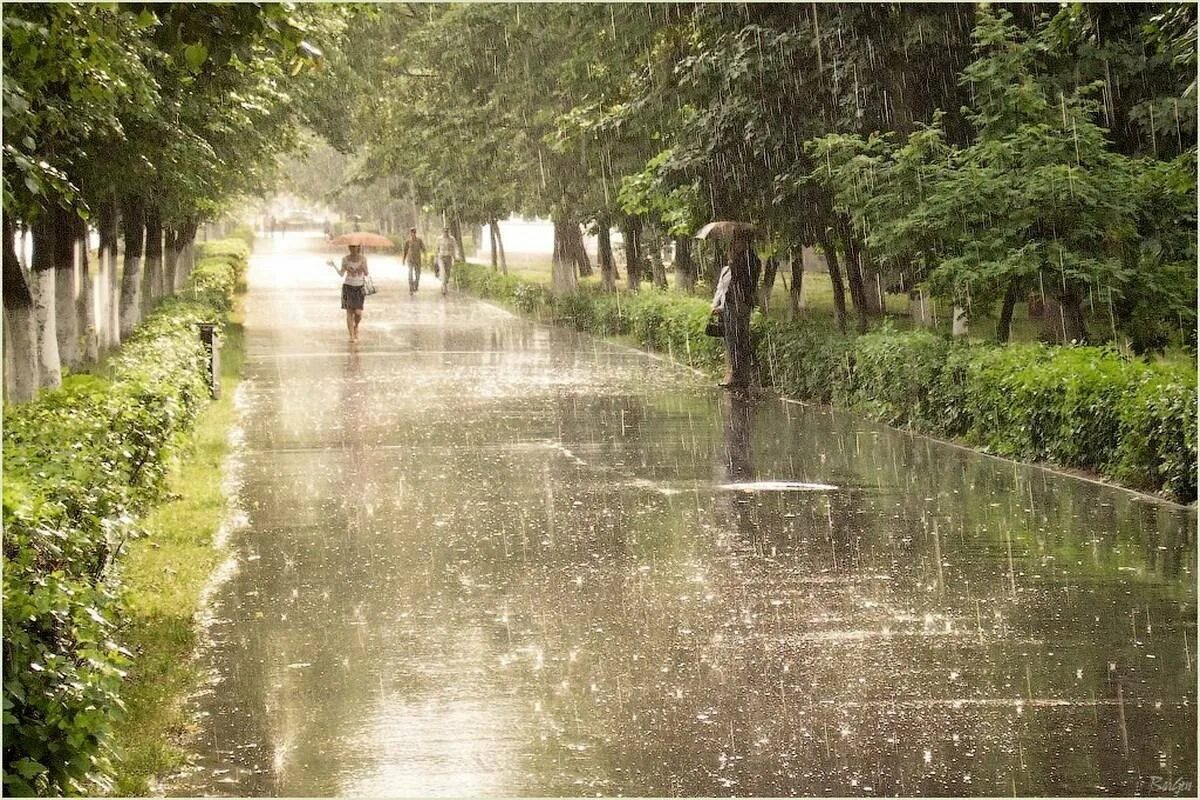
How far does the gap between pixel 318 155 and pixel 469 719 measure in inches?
3949

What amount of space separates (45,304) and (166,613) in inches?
406

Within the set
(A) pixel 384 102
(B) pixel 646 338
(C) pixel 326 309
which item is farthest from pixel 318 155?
(B) pixel 646 338

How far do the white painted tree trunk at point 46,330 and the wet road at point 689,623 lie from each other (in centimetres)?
295

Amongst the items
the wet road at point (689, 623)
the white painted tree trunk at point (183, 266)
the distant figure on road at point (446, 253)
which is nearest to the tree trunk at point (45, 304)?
the wet road at point (689, 623)

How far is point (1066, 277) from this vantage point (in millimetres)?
15859

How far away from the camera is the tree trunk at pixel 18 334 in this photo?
16031 millimetres

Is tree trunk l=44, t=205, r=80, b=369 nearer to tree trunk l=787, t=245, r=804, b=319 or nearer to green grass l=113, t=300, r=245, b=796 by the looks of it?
green grass l=113, t=300, r=245, b=796

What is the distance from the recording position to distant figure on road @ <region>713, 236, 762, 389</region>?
19594 millimetres

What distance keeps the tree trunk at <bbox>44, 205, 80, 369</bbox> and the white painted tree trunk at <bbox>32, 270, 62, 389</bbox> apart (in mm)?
357

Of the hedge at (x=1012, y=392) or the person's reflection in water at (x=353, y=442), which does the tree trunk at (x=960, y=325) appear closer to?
the hedge at (x=1012, y=392)

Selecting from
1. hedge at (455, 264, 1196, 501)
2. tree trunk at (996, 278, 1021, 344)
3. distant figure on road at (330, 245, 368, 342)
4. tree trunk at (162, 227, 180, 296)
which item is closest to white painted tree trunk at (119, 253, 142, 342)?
distant figure on road at (330, 245, 368, 342)

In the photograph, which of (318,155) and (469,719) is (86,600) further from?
(318,155)

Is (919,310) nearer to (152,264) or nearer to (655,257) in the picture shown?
(152,264)

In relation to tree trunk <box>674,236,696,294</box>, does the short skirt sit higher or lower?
lower
